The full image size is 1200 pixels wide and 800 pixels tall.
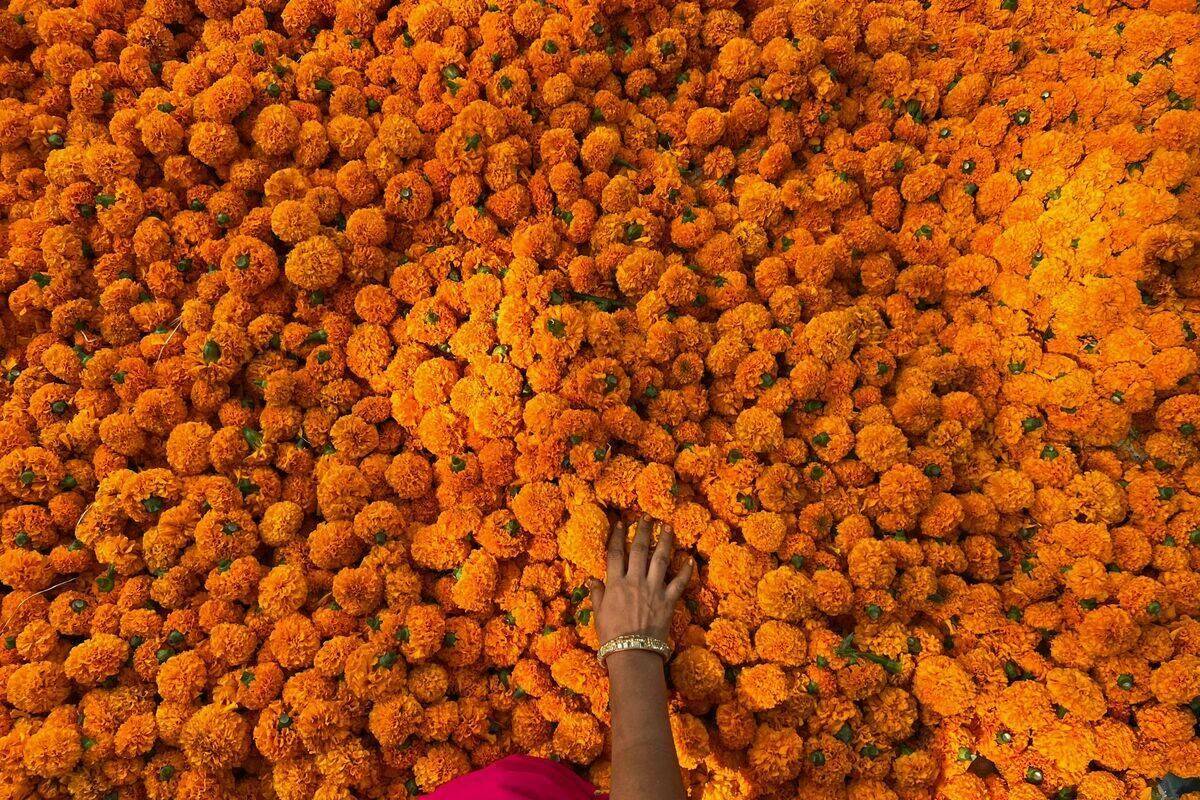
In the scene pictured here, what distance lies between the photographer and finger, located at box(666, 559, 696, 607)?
181 centimetres

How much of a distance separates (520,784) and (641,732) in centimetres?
29

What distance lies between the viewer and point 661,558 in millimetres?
1867

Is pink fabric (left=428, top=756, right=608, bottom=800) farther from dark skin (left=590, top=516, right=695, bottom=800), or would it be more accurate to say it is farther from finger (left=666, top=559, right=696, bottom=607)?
finger (left=666, top=559, right=696, bottom=607)

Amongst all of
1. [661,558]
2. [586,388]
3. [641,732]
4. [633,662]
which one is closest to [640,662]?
[633,662]

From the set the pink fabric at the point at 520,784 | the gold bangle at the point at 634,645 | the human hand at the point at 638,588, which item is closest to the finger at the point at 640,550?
the human hand at the point at 638,588

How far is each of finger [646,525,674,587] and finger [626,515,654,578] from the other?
0.07 feet

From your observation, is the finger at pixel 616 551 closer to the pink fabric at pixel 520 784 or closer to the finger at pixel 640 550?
the finger at pixel 640 550

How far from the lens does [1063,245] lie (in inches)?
86.2

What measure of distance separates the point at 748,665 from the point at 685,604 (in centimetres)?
23

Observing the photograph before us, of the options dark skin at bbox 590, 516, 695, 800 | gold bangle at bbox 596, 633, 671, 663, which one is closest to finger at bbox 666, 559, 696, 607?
dark skin at bbox 590, 516, 695, 800

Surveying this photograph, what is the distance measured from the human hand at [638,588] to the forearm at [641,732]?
8 centimetres

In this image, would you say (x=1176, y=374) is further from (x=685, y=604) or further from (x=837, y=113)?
(x=685, y=604)

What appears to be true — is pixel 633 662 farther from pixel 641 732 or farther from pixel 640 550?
pixel 640 550

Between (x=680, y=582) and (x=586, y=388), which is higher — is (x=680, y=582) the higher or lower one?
the lower one
